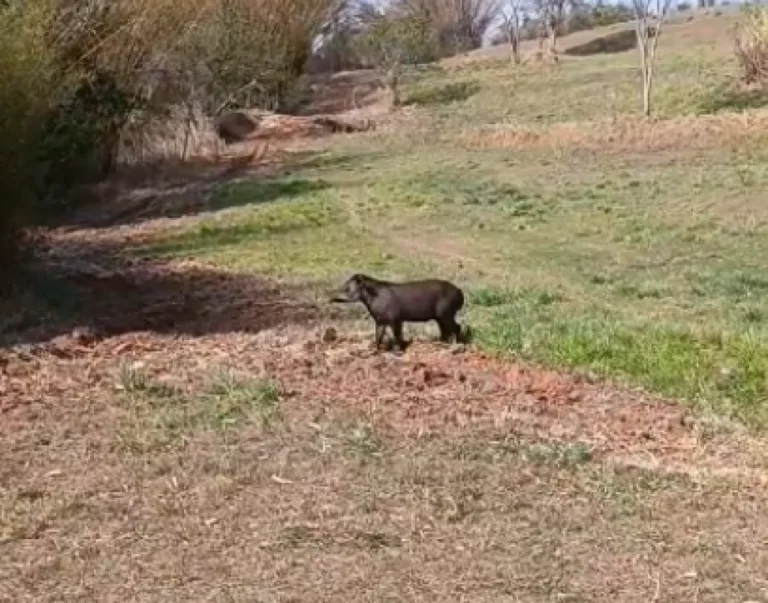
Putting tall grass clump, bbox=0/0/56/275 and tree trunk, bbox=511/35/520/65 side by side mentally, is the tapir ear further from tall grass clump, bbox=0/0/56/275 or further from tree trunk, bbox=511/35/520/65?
tree trunk, bbox=511/35/520/65

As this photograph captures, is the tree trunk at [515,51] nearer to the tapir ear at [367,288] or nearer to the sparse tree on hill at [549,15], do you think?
the sparse tree on hill at [549,15]

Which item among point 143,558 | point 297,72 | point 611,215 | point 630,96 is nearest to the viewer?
point 143,558

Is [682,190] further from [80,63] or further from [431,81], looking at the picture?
[431,81]

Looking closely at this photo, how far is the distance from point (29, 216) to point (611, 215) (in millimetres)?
8087

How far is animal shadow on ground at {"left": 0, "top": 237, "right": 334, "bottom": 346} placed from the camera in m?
11.9

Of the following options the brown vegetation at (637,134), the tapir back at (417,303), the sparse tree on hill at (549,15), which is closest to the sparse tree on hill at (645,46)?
the brown vegetation at (637,134)

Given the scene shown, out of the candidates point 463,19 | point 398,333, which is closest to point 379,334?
point 398,333

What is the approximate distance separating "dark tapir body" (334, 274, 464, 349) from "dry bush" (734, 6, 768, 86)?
86.3ft

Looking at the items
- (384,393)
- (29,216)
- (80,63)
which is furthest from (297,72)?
(384,393)

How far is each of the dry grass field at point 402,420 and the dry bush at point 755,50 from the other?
1624 cm

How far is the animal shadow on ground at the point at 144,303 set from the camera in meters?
11.9

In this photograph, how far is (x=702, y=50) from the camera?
148 feet

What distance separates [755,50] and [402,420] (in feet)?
97.4

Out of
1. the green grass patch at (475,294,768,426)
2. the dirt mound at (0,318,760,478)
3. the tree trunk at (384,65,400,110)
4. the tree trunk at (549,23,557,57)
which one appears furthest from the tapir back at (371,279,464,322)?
the tree trunk at (549,23,557,57)
